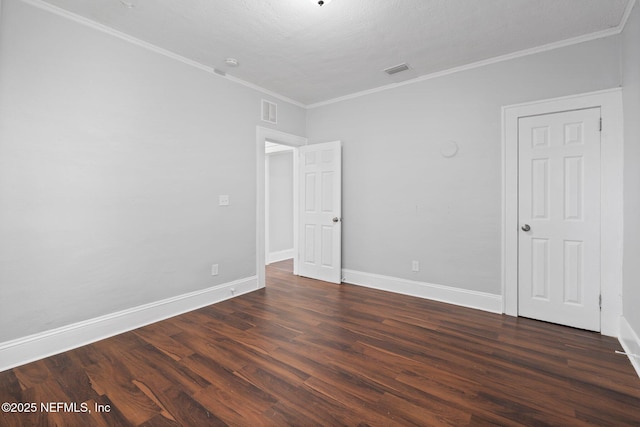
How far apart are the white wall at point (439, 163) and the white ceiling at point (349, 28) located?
0.28 m

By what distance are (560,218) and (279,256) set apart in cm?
476

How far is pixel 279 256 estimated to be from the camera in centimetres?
617

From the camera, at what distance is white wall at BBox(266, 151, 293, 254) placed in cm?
615

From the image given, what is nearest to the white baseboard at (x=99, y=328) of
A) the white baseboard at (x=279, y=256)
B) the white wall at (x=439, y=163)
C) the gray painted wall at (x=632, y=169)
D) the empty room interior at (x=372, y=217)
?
the empty room interior at (x=372, y=217)

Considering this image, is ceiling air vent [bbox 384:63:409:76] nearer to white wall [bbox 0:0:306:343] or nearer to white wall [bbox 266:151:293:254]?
white wall [bbox 0:0:306:343]

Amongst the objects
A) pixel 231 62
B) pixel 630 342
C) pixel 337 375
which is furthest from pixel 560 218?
pixel 231 62

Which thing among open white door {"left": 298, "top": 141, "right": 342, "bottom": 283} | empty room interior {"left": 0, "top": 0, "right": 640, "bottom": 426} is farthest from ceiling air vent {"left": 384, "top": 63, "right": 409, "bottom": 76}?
open white door {"left": 298, "top": 141, "right": 342, "bottom": 283}

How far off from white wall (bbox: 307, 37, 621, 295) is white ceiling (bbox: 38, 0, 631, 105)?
0.90ft

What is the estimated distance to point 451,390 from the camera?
6.07 feet

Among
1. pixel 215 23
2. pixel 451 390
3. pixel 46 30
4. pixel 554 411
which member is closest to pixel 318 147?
pixel 215 23

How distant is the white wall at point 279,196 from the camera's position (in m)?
Answer: 6.15

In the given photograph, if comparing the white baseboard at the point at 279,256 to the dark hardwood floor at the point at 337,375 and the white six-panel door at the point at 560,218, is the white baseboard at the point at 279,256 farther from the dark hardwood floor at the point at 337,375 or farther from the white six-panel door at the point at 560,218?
the white six-panel door at the point at 560,218

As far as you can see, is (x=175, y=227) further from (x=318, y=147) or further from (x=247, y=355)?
(x=318, y=147)

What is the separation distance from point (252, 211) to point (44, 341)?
2.33m
